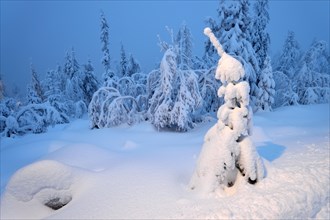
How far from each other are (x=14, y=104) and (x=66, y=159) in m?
10.6

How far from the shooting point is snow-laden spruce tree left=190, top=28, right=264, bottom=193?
588 cm

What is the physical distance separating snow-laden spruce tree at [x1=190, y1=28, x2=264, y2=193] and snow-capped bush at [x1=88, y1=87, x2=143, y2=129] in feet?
26.7

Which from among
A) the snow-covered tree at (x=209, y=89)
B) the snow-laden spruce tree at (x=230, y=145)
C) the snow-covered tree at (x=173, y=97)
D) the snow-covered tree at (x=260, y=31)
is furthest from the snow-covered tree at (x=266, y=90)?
the snow-laden spruce tree at (x=230, y=145)

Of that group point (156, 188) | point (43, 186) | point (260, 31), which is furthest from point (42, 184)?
point (260, 31)

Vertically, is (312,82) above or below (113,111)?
below

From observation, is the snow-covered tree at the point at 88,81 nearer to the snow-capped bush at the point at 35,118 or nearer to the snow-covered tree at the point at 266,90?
the snow-capped bush at the point at 35,118

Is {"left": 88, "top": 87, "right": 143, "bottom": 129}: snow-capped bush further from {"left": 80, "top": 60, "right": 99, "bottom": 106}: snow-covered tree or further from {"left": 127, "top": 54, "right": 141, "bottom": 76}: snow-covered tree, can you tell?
{"left": 80, "top": 60, "right": 99, "bottom": 106}: snow-covered tree

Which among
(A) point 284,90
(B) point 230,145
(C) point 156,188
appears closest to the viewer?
(B) point 230,145

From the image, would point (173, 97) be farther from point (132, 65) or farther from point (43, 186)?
point (132, 65)

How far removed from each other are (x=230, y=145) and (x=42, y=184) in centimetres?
463

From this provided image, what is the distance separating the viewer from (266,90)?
20.1 metres

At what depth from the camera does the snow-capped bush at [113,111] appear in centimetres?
1355

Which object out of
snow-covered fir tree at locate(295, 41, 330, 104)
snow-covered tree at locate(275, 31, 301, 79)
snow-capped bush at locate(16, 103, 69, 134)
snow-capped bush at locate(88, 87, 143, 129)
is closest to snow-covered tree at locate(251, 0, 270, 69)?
snow-covered fir tree at locate(295, 41, 330, 104)

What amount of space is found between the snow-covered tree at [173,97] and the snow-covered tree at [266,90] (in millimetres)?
9274
